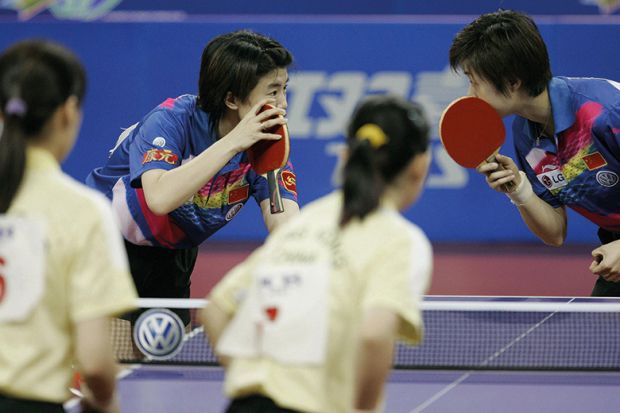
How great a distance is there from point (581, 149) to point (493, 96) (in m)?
0.47

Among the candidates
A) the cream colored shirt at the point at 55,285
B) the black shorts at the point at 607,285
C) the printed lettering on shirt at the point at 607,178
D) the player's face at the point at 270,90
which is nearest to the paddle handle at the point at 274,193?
the player's face at the point at 270,90

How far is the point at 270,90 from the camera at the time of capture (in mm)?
4305

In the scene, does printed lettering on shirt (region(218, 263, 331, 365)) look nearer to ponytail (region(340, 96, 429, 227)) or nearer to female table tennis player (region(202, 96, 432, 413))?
female table tennis player (region(202, 96, 432, 413))

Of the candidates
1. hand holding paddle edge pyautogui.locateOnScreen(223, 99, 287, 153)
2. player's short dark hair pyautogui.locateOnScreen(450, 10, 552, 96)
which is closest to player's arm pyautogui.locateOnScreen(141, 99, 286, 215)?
hand holding paddle edge pyautogui.locateOnScreen(223, 99, 287, 153)

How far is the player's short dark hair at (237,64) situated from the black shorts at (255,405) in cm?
193

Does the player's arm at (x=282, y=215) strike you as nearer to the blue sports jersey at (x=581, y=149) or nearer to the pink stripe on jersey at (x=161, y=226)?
the pink stripe on jersey at (x=161, y=226)

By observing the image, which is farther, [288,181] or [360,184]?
[288,181]

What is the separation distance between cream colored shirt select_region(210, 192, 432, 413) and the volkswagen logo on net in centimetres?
150

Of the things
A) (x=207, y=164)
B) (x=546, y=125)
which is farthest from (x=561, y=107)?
(x=207, y=164)

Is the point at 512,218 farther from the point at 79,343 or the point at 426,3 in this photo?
the point at 79,343

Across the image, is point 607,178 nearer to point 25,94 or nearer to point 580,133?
point 580,133

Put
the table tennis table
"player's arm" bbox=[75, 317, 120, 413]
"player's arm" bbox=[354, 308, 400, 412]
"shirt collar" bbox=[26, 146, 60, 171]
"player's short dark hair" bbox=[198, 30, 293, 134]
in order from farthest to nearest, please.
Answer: "player's short dark hair" bbox=[198, 30, 293, 134], the table tennis table, "shirt collar" bbox=[26, 146, 60, 171], "player's arm" bbox=[75, 317, 120, 413], "player's arm" bbox=[354, 308, 400, 412]

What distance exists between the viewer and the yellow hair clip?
255 cm

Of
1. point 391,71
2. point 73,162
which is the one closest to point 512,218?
point 391,71
